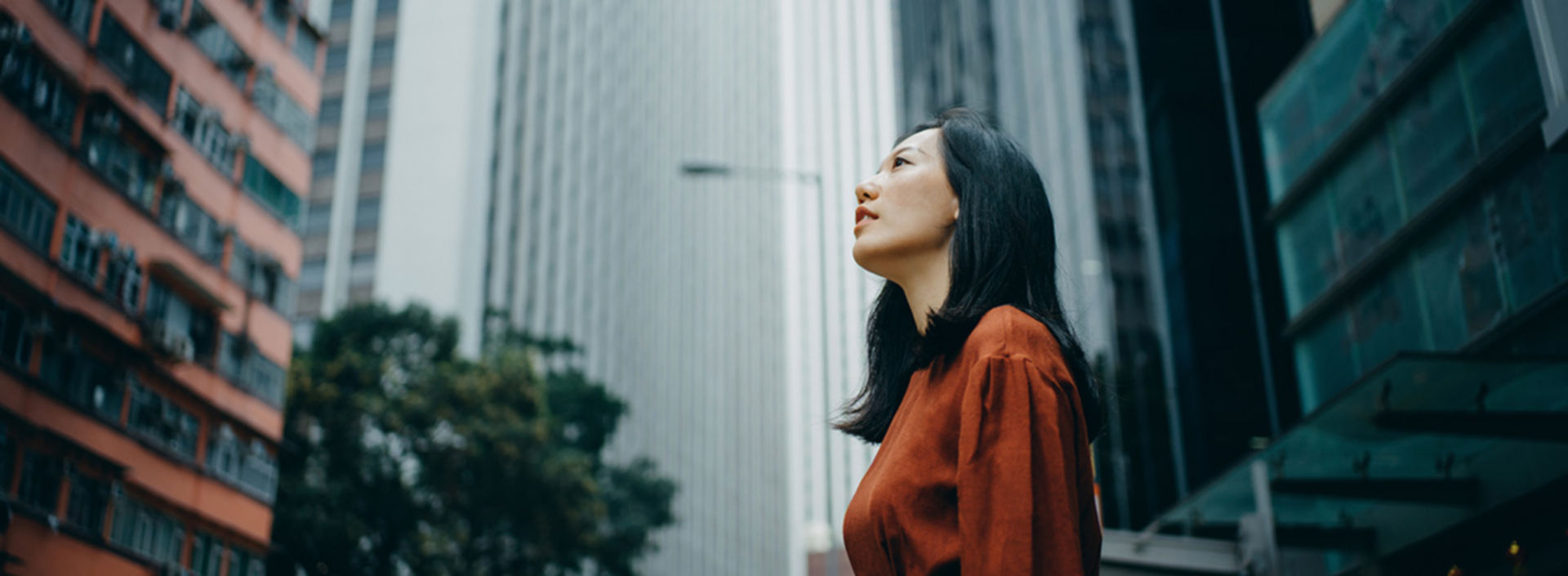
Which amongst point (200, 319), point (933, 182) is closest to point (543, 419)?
point (200, 319)

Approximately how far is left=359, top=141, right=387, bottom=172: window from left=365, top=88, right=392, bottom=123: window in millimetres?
1290

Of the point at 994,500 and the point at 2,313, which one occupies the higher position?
the point at 2,313

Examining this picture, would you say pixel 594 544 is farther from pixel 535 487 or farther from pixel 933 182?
pixel 933 182

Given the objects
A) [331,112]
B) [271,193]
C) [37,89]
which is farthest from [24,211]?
[331,112]

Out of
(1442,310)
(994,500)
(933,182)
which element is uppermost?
(1442,310)

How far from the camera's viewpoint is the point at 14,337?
20.2 meters

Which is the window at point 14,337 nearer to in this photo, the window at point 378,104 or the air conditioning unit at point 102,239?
the air conditioning unit at point 102,239

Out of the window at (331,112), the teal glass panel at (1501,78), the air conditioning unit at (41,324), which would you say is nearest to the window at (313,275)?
the window at (331,112)

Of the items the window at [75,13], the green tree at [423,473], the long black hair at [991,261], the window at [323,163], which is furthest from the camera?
the window at [323,163]

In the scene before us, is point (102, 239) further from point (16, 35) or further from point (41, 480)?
point (16, 35)

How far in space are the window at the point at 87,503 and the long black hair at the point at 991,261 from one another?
68.2ft

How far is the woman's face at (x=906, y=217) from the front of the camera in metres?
3.99

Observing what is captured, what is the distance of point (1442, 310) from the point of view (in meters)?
11.3

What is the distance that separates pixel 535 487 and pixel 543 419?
1522 mm
